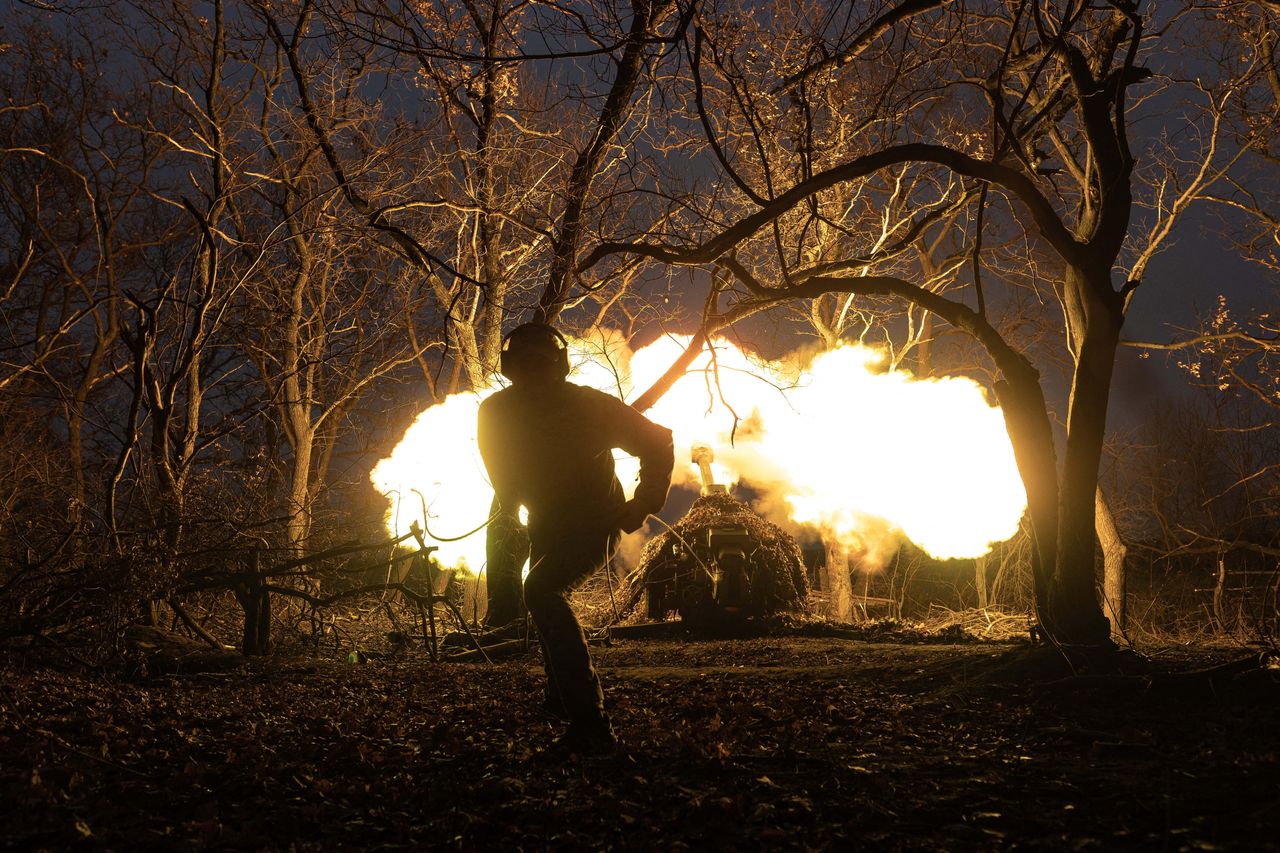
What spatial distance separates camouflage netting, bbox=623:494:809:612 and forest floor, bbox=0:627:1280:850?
5.93 metres

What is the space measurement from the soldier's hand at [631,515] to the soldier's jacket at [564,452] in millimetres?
34

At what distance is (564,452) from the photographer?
468 cm

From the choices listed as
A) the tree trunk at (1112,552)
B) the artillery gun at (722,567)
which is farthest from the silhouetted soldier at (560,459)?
the tree trunk at (1112,552)

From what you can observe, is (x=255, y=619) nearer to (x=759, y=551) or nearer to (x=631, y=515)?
(x=631, y=515)

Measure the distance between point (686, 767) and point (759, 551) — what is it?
27.9 ft

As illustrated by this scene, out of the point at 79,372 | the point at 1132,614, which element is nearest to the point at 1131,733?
the point at 1132,614

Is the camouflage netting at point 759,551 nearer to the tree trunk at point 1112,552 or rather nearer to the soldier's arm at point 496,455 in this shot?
the tree trunk at point 1112,552

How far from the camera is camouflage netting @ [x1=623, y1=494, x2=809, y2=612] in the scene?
1223cm

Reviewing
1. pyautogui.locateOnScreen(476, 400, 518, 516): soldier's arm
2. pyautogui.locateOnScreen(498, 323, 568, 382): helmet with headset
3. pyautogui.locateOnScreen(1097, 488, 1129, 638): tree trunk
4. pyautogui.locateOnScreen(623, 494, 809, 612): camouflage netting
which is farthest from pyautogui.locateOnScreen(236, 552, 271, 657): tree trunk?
pyautogui.locateOnScreen(1097, 488, 1129, 638): tree trunk

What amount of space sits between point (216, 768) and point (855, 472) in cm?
1173

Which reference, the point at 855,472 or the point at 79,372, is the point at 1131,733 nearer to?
the point at 855,472

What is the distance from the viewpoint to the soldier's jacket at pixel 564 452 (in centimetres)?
468

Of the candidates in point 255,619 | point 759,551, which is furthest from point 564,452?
point 759,551

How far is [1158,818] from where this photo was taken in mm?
2969
